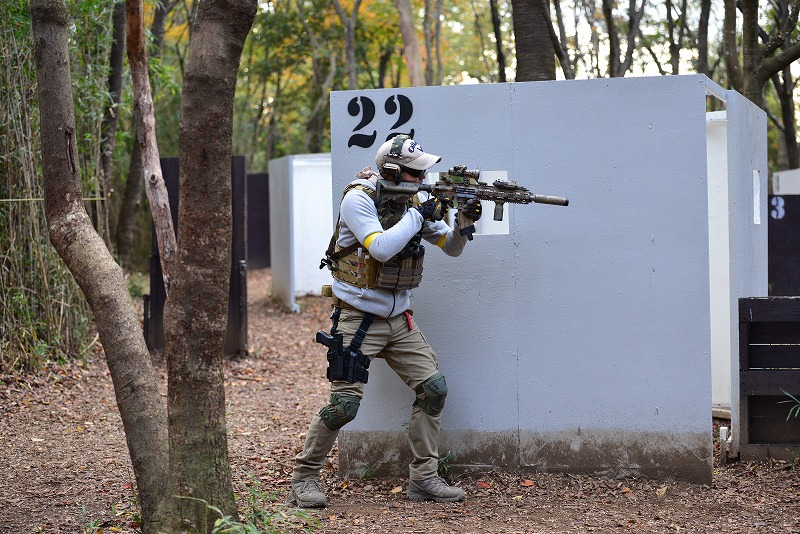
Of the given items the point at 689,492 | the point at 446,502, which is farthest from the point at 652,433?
the point at 446,502

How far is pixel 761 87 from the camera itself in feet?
28.5

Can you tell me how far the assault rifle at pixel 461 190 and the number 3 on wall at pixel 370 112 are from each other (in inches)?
23.6

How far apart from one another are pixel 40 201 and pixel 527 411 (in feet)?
16.6

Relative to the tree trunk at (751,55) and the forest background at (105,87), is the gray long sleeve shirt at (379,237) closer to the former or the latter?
the forest background at (105,87)

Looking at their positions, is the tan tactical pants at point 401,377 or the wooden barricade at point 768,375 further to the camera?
the wooden barricade at point 768,375

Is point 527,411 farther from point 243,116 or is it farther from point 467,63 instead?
point 467,63

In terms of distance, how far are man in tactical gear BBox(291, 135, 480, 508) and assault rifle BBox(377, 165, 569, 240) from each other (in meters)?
0.04

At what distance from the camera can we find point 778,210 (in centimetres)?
1030

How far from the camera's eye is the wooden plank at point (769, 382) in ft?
18.5

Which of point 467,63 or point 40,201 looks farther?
point 467,63

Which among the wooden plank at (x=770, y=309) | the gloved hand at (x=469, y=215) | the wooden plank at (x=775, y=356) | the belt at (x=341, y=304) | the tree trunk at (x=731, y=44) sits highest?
the tree trunk at (x=731, y=44)

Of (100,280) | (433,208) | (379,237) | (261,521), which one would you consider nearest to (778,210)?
(433,208)

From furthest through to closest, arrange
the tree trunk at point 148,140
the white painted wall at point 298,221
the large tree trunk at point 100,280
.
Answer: the white painted wall at point 298,221 < the tree trunk at point 148,140 < the large tree trunk at point 100,280

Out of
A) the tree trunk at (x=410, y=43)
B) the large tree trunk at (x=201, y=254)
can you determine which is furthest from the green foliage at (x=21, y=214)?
the tree trunk at (x=410, y=43)
